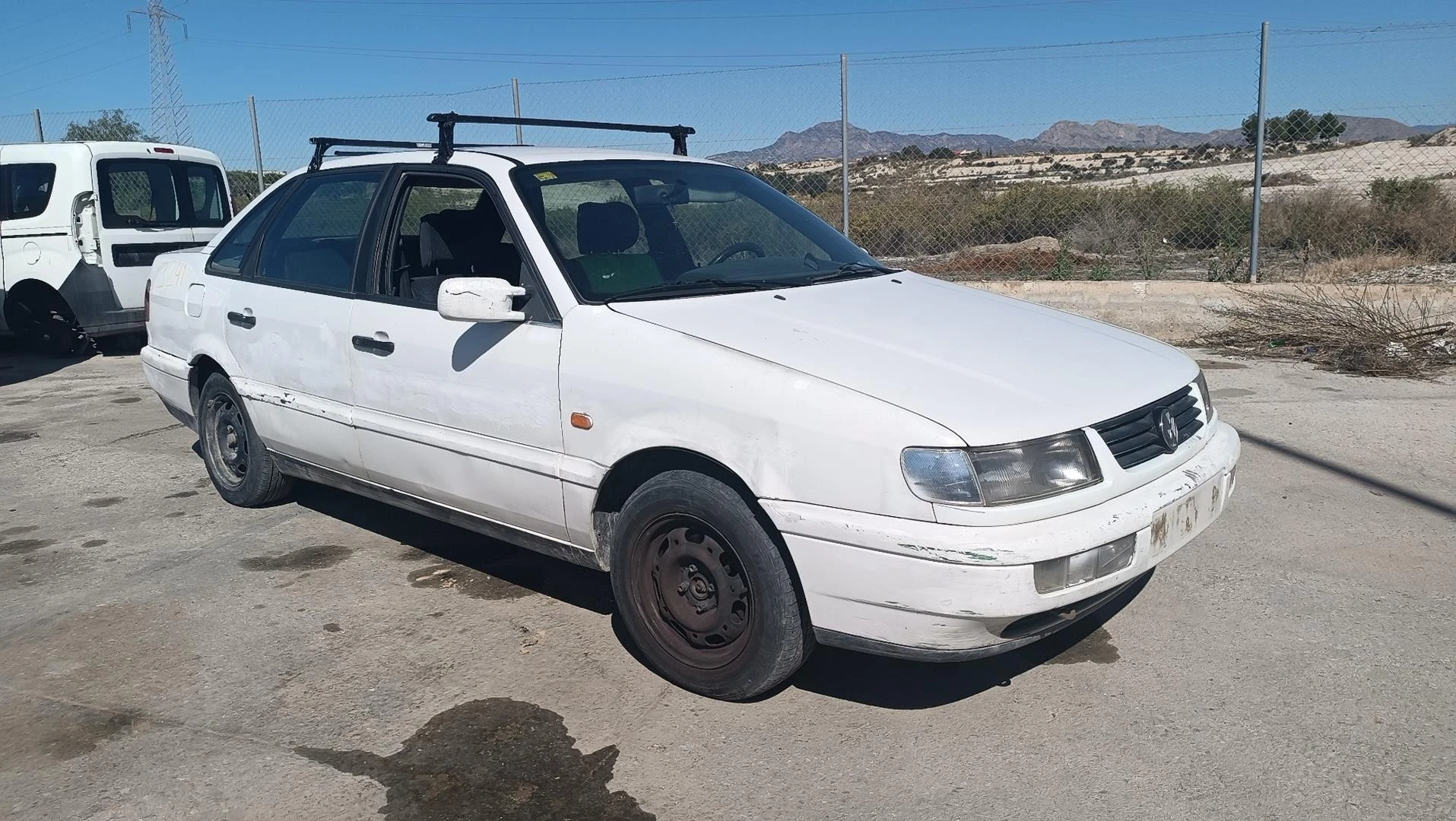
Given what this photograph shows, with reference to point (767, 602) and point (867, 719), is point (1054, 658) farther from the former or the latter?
point (767, 602)

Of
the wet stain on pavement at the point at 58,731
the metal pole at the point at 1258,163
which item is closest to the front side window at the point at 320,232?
the wet stain on pavement at the point at 58,731

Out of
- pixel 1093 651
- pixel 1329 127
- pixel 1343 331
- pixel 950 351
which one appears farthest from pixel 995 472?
pixel 1329 127

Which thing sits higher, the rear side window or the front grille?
the rear side window

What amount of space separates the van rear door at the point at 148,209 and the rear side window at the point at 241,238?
5646 mm

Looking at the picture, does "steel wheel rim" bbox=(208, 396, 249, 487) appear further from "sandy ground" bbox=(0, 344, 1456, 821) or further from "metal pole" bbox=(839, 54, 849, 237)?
"metal pole" bbox=(839, 54, 849, 237)

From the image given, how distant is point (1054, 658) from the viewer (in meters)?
3.73

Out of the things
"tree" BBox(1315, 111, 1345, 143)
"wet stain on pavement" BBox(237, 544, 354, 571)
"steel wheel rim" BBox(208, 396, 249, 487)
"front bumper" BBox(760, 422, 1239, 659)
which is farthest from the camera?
"tree" BBox(1315, 111, 1345, 143)

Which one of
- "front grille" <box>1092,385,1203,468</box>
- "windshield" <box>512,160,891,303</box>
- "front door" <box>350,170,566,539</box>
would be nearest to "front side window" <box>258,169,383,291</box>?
"front door" <box>350,170,566,539</box>

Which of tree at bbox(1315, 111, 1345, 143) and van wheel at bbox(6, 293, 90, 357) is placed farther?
van wheel at bbox(6, 293, 90, 357)

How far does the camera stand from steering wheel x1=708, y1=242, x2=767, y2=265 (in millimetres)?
4184

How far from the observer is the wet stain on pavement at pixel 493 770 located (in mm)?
2926

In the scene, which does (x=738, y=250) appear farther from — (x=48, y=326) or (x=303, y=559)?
(x=48, y=326)

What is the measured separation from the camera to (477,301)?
3.66 metres

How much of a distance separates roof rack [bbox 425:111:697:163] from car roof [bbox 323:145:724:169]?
2.0 inches
